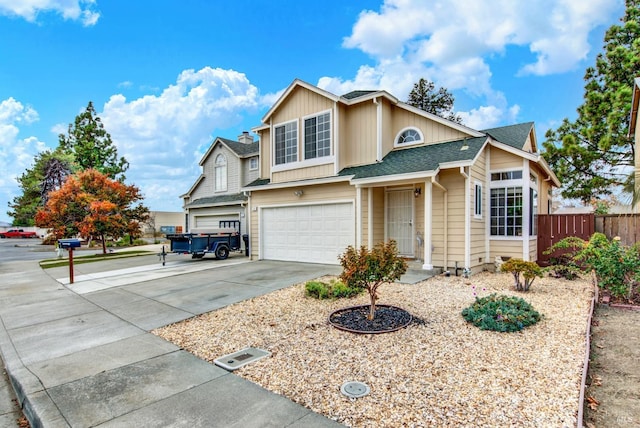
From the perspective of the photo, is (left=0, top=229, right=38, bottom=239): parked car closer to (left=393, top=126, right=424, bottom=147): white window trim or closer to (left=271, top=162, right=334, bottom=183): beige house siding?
(left=271, top=162, right=334, bottom=183): beige house siding

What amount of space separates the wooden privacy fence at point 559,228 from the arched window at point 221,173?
50.3 feet

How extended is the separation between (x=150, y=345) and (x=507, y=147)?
1010 cm

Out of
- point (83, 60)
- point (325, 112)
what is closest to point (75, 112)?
point (83, 60)

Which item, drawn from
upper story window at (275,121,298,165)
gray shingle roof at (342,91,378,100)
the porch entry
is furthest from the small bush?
gray shingle roof at (342,91,378,100)

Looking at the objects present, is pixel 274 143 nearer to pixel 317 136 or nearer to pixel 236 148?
pixel 317 136

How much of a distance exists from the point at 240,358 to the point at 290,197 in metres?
8.75

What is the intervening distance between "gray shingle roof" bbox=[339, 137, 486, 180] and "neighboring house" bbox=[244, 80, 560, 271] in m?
0.04

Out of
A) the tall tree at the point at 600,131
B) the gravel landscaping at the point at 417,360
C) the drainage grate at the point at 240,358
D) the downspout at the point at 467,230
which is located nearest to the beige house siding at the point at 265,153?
the downspout at the point at 467,230

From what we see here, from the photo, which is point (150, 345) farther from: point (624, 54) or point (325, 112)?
point (624, 54)

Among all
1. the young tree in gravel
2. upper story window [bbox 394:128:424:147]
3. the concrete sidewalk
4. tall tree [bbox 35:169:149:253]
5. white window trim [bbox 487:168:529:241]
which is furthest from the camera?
tall tree [bbox 35:169:149:253]

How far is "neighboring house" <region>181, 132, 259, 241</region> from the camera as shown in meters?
17.9

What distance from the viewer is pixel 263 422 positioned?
107 inches

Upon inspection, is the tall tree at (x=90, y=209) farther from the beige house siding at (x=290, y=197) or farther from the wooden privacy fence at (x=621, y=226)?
the wooden privacy fence at (x=621, y=226)

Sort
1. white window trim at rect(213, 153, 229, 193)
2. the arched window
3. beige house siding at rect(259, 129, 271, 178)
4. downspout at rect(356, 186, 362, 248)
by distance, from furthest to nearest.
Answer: the arched window < white window trim at rect(213, 153, 229, 193) < beige house siding at rect(259, 129, 271, 178) < downspout at rect(356, 186, 362, 248)
